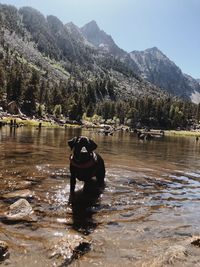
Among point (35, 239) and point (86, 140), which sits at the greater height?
point (86, 140)

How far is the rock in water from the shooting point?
951 centimetres

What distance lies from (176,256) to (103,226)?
2583 millimetres

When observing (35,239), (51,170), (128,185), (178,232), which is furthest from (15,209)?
(51,170)

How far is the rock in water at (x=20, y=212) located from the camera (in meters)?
9.51

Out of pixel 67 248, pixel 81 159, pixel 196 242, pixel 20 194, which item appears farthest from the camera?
pixel 81 159

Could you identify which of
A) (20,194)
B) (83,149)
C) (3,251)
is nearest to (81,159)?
(83,149)

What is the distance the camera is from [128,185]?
1584 cm

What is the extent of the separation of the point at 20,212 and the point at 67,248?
3.02 m

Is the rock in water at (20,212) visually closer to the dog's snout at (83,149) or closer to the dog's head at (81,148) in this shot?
the dog's head at (81,148)

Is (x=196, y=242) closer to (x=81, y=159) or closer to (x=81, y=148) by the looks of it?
(x=81, y=159)

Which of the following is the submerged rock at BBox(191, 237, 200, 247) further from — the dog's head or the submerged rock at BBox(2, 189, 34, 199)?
the submerged rock at BBox(2, 189, 34, 199)

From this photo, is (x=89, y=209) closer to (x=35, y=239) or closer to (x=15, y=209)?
(x=15, y=209)

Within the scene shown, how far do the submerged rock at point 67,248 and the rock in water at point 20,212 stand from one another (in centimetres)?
200

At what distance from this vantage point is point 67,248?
7.33m
